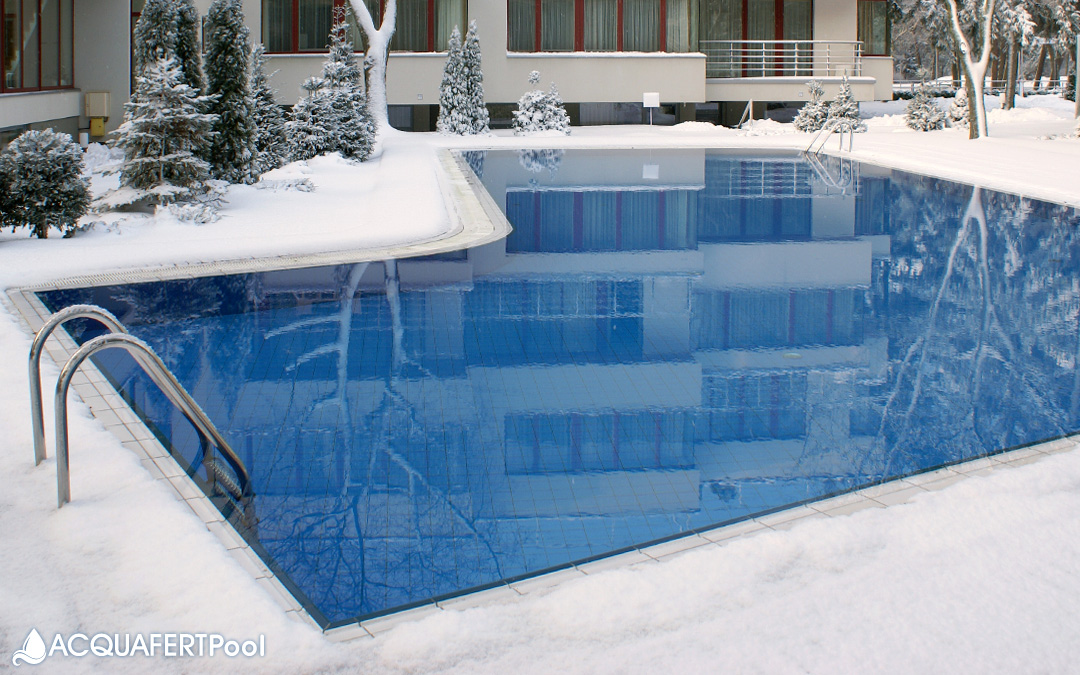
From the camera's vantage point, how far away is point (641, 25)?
31188 mm

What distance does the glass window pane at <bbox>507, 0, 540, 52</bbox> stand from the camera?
30984mm

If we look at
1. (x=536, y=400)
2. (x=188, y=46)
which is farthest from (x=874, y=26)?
(x=536, y=400)

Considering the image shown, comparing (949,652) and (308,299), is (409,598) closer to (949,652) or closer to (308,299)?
(949,652)

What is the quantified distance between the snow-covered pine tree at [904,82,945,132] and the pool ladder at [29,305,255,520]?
87.7ft

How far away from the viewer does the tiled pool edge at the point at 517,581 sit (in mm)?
3980

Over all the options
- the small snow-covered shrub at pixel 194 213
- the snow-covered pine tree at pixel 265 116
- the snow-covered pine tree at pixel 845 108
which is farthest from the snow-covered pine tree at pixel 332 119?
the snow-covered pine tree at pixel 845 108

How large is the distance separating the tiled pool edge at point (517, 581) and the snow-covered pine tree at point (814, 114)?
2439 centimetres

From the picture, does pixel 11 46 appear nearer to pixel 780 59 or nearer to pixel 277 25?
pixel 277 25

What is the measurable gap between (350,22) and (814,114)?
12.4 meters

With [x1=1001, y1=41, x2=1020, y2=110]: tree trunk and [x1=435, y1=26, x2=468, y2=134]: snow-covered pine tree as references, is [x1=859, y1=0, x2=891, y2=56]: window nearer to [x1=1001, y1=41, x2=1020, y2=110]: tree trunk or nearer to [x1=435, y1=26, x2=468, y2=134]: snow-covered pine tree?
[x1=1001, y1=41, x2=1020, y2=110]: tree trunk

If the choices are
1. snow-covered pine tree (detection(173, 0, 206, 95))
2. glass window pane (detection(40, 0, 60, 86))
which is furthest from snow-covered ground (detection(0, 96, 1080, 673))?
glass window pane (detection(40, 0, 60, 86))

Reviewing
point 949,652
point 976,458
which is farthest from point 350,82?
point 949,652

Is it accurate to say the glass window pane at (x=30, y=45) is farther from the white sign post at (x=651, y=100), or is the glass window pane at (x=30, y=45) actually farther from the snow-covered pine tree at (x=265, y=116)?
the white sign post at (x=651, y=100)

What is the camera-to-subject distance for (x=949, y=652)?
11.9 feet
